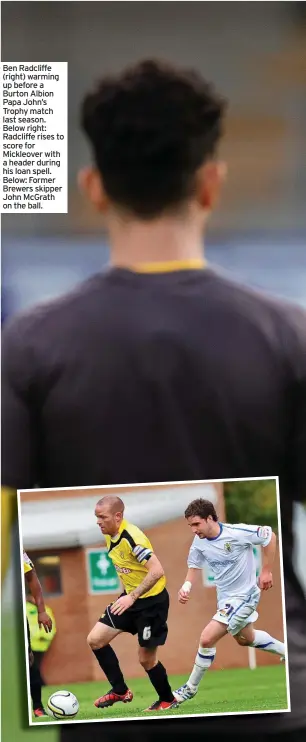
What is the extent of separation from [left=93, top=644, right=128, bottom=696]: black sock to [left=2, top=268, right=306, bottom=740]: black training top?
293 mm

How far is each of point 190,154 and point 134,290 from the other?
17.5 inches

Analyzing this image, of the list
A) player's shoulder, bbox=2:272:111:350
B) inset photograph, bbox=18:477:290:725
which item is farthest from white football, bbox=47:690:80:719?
player's shoulder, bbox=2:272:111:350

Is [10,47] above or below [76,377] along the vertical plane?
above

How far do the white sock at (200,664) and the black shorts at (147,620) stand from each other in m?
0.12

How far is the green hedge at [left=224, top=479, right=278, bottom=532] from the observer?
2.29 metres

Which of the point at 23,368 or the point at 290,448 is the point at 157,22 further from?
the point at 290,448

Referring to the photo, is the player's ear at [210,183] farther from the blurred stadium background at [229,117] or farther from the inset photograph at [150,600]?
the inset photograph at [150,600]

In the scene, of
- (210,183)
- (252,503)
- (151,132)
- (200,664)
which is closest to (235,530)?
(252,503)

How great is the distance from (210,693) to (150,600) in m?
0.34

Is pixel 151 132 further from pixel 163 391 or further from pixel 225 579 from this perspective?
pixel 225 579

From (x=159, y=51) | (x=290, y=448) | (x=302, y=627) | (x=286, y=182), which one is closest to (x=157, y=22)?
(x=159, y=51)

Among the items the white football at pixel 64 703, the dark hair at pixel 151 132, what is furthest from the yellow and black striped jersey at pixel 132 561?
the dark hair at pixel 151 132

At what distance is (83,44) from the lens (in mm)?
2357

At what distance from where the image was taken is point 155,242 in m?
2.33
